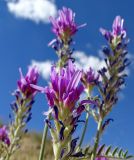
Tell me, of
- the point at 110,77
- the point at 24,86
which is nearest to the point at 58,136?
the point at 110,77

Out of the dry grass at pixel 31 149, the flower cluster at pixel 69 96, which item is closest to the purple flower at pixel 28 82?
the flower cluster at pixel 69 96

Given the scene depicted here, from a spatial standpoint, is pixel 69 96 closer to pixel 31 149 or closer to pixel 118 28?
pixel 118 28

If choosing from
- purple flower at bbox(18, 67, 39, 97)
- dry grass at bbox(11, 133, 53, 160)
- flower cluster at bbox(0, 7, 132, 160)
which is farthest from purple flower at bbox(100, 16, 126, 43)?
dry grass at bbox(11, 133, 53, 160)

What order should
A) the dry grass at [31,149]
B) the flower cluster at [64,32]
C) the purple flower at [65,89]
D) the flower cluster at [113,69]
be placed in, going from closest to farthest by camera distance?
the purple flower at [65,89]
the flower cluster at [113,69]
the flower cluster at [64,32]
the dry grass at [31,149]

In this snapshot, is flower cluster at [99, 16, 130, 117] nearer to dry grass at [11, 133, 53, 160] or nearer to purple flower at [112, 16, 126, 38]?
purple flower at [112, 16, 126, 38]

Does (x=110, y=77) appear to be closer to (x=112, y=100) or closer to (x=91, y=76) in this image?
(x=112, y=100)

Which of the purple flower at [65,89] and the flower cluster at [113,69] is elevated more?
the flower cluster at [113,69]

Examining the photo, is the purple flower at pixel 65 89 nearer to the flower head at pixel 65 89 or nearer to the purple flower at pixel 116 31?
the flower head at pixel 65 89
